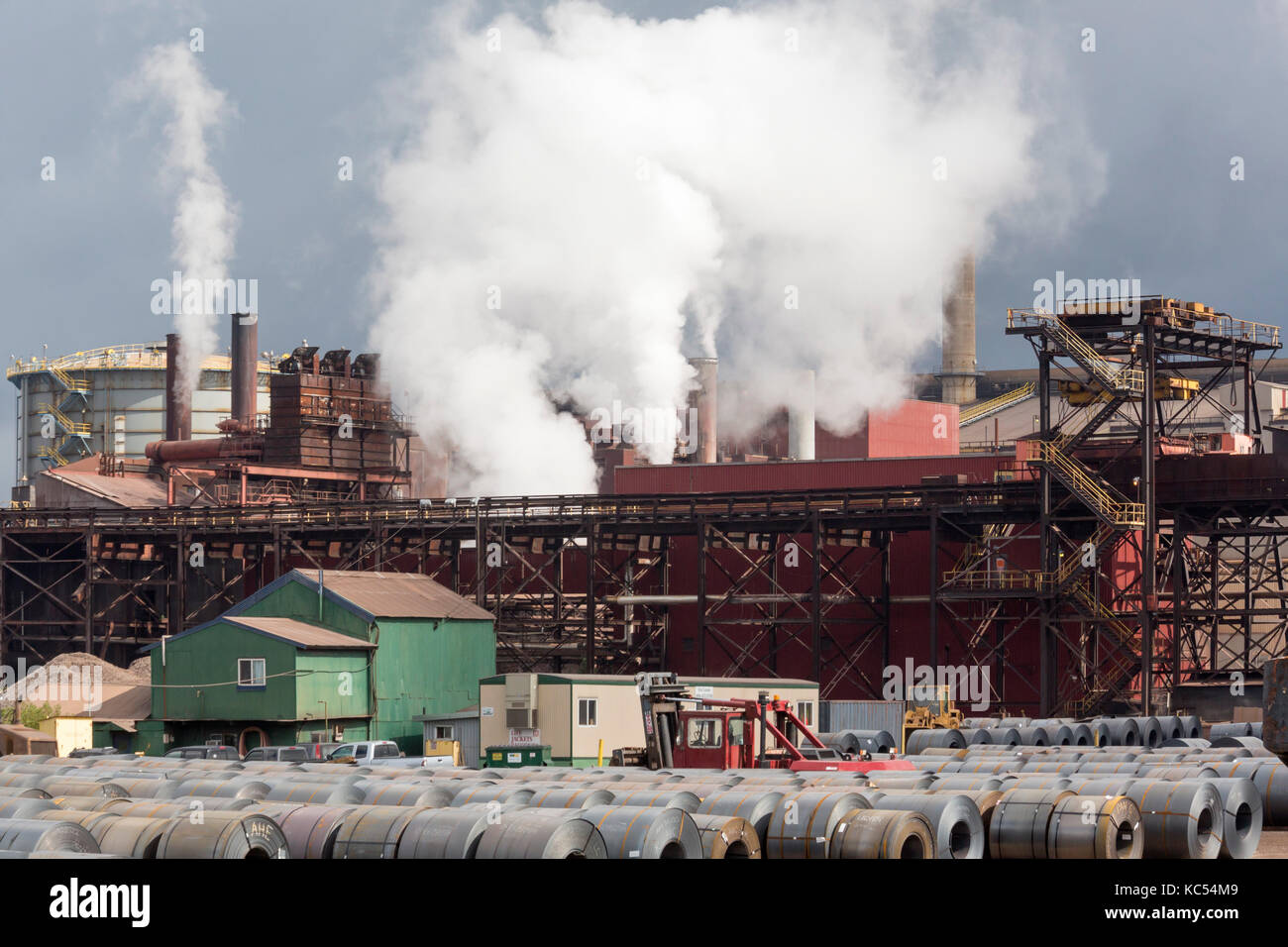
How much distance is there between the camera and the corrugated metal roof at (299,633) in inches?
1914

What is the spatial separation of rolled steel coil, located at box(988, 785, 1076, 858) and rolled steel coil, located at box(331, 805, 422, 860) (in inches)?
282

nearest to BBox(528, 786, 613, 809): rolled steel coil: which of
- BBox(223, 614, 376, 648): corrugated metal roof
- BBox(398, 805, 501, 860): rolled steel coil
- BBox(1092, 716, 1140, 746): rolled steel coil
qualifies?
BBox(398, 805, 501, 860): rolled steel coil

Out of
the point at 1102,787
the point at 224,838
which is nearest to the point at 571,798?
the point at 224,838

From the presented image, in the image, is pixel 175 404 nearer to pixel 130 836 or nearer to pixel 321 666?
pixel 321 666

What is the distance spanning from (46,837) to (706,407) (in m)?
64.5

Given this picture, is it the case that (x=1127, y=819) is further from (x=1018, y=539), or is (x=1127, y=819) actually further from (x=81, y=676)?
(x=81, y=676)

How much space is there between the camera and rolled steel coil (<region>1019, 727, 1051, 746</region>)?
42.0 m

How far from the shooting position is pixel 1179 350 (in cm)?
5334

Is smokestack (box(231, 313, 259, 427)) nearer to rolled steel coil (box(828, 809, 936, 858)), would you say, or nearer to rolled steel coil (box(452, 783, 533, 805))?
rolled steel coil (box(452, 783, 533, 805))

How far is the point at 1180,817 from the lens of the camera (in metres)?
21.0
